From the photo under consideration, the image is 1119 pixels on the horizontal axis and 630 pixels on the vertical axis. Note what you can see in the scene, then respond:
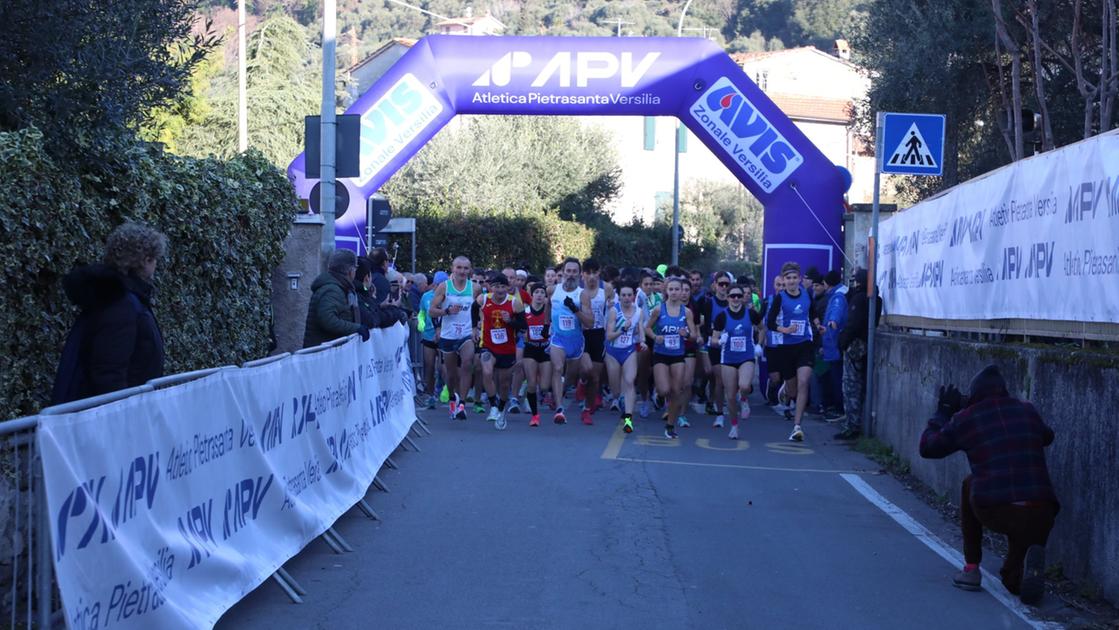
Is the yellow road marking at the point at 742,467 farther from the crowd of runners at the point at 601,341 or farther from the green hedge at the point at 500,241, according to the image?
the green hedge at the point at 500,241

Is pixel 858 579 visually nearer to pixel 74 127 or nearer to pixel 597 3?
pixel 74 127

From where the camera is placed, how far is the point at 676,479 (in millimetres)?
11297

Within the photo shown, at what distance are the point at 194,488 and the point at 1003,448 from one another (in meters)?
4.32

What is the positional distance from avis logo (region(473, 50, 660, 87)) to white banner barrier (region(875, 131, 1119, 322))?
8.43m

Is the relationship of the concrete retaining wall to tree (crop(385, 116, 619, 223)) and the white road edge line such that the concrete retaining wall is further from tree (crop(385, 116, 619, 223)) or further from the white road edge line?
tree (crop(385, 116, 619, 223))

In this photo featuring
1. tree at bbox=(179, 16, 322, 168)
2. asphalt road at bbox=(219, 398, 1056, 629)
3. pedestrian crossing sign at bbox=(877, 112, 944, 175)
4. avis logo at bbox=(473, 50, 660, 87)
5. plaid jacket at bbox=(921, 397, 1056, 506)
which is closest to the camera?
asphalt road at bbox=(219, 398, 1056, 629)

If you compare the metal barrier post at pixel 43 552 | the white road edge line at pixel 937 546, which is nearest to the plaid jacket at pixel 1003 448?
the white road edge line at pixel 937 546

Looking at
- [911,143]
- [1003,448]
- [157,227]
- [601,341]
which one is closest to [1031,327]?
[1003,448]

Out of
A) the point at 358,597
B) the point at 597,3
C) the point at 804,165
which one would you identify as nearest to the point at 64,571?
the point at 358,597

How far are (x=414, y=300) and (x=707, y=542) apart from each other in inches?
474

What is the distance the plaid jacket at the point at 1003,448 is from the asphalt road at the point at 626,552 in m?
0.65

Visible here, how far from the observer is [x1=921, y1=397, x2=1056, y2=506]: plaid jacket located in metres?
7.14

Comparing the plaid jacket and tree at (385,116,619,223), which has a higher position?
tree at (385,116,619,223)

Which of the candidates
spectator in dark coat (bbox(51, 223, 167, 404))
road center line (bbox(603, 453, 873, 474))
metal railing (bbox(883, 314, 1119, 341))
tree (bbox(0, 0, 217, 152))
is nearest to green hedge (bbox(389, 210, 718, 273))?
road center line (bbox(603, 453, 873, 474))
